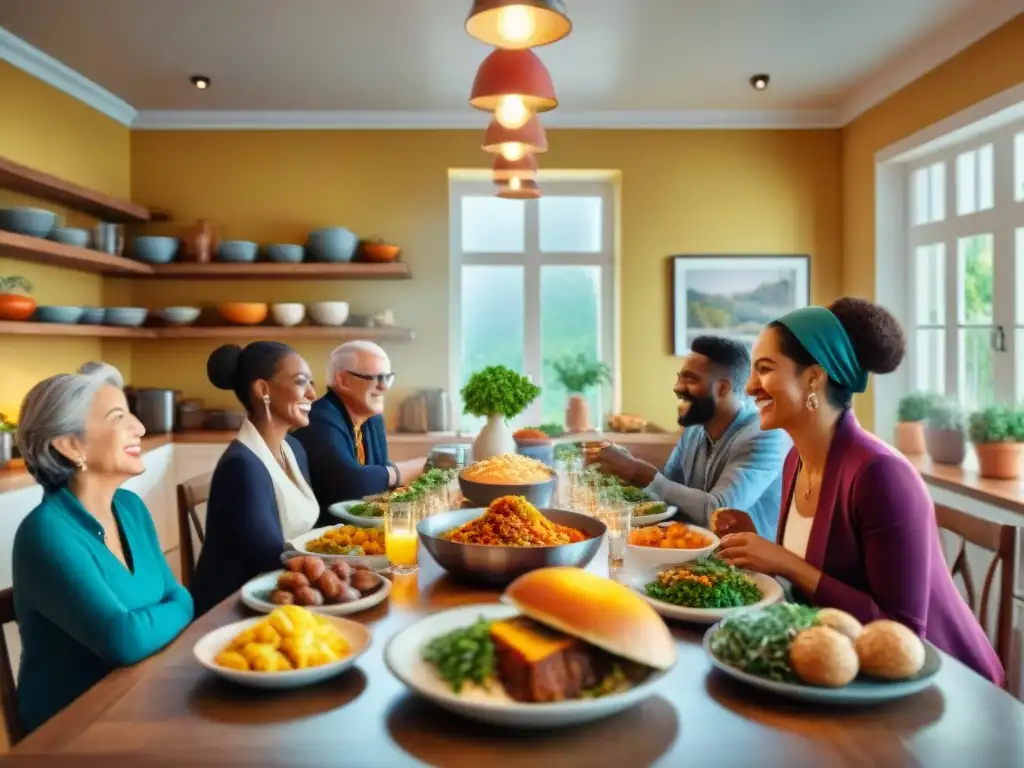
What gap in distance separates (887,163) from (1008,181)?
1035mm

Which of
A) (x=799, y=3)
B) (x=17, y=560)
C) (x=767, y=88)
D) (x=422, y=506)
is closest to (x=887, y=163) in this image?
(x=767, y=88)

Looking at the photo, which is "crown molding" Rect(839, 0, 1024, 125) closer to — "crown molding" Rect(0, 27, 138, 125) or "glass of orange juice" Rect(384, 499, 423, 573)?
"glass of orange juice" Rect(384, 499, 423, 573)

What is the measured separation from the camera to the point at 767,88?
4.97m

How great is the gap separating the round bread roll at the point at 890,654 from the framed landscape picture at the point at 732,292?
4.46m

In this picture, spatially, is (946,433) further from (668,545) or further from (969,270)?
(668,545)

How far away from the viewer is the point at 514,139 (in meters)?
3.11

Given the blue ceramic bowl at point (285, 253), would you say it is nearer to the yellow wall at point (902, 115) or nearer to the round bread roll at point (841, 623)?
the yellow wall at point (902, 115)

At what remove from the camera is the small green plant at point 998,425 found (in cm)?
357

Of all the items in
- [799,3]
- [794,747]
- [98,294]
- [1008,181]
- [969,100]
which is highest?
[799,3]

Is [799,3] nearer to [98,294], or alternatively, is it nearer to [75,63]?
[75,63]

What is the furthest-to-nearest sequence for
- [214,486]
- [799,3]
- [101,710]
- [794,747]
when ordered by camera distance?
[799,3]
[214,486]
[101,710]
[794,747]

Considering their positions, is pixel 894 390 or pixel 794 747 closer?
pixel 794 747

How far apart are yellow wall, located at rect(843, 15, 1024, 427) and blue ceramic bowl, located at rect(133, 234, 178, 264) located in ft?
13.2

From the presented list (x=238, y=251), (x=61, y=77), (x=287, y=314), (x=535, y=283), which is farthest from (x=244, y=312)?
(x=535, y=283)
